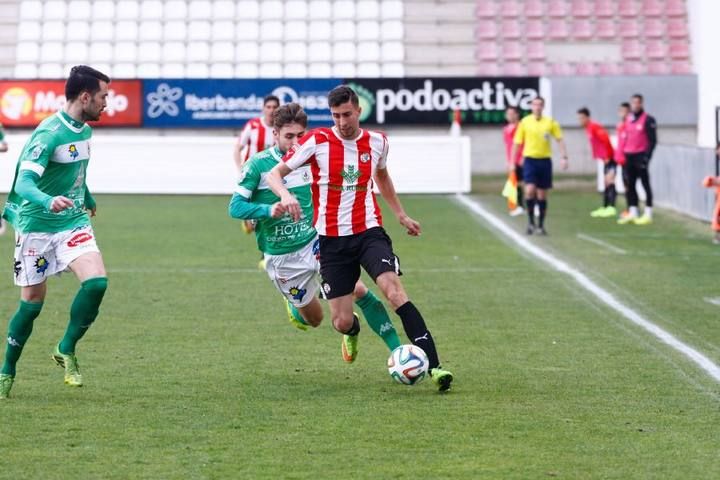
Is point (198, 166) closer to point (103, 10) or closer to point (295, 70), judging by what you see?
point (295, 70)

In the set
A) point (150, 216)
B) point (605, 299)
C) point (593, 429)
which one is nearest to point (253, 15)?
point (150, 216)

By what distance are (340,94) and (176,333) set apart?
3.52 m

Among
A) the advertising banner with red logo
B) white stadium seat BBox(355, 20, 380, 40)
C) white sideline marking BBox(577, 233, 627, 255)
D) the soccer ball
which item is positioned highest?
white stadium seat BBox(355, 20, 380, 40)

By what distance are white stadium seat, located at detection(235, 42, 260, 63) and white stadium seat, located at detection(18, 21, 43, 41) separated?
5333mm

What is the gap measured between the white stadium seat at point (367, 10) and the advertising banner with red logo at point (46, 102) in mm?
6889

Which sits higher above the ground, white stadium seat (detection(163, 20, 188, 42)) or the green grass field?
white stadium seat (detection(163, 20, 188, 42))

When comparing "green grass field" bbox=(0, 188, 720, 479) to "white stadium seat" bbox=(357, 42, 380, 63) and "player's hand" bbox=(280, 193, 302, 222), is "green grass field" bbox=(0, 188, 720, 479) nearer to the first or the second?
"player's hand" bbox=(280, 193, 302, 222)

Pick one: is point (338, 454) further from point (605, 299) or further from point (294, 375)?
point (605, 299)

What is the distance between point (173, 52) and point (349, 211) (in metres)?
28.2

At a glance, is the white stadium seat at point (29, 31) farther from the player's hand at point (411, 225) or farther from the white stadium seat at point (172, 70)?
the player's hand at point (411, 225)

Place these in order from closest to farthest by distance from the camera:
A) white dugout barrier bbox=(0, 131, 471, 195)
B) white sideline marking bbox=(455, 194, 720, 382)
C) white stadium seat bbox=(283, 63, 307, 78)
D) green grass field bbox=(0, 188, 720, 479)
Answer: green grass field bbox=(0, 188, 720, 479) → white sideline marking bbox=(455, 194, 720, 382) → white dugout barrier bbox=(0, 131, 471, 195) → white stadium seat bbox=(283, 63, 307, 78)

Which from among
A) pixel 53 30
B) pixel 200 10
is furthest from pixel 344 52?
pixel 53 30

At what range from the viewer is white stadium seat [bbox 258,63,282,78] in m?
35.5

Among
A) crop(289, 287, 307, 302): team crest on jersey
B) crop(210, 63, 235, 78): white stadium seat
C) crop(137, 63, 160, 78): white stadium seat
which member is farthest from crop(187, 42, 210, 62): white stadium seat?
crop(289, 287, 307, 302): team crest on jersey
